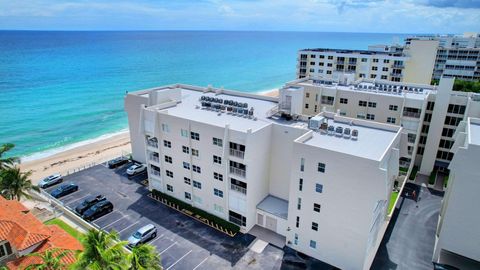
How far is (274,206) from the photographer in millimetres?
38812

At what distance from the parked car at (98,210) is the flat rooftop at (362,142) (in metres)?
29.5

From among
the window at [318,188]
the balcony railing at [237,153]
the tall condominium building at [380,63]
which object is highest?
the tall condominium building at [380,63]

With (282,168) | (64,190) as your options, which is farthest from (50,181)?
(282,168)

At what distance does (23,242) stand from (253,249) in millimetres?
23036

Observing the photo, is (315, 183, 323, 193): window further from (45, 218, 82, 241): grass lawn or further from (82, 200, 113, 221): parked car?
(45, 218, 82, 241): grass lawn

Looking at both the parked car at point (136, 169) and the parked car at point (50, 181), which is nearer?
the parked car at point (50, 181)

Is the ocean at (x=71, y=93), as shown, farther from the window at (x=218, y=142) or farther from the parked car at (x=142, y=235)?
the window at (x=218, y=142)

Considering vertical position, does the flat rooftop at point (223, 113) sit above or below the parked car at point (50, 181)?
above

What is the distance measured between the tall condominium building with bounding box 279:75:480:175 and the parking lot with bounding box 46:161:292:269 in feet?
86.5

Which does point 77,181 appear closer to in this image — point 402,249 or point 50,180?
Result: point 50,180

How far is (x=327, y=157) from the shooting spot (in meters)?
30.3

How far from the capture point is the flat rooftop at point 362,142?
31.1 m

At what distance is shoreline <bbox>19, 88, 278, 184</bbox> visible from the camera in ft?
199

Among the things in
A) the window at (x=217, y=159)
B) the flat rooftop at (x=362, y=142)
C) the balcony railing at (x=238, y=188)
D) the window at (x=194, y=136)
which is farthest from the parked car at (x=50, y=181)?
the flat rooftop at (x=362, y=142)
